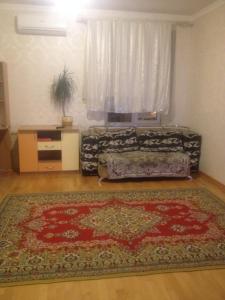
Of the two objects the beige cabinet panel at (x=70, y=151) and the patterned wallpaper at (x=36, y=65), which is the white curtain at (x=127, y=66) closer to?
the patterned wallpaper at (x=36, y=65)

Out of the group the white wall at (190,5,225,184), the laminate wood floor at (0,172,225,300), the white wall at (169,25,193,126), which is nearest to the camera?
the laminate wood floor at (0,172,225,300)

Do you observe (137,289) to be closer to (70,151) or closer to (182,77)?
(70,151)

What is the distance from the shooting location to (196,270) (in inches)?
87.7

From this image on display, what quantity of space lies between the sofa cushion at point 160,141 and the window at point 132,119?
544 mm

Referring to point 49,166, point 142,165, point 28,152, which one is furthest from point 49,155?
point 142,165

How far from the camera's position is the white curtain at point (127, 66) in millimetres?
4531

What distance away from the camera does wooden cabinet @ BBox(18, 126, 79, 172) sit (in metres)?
4.44

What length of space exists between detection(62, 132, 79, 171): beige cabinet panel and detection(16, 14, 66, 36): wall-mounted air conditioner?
1584mm

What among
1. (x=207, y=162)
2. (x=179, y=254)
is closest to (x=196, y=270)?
Result: (x=179, y=254)

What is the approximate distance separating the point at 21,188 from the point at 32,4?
2.69m

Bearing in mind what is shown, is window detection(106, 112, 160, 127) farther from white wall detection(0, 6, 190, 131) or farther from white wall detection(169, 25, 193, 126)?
white wall detection(0, 6, 190, 131)

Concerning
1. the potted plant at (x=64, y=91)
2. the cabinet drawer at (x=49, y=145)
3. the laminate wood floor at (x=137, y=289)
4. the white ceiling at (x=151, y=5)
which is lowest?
the laminate wood floor at (x=137, y=289)

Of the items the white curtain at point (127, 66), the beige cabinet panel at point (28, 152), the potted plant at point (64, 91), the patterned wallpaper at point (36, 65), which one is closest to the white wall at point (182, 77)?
the white curtain at point (127, 66)

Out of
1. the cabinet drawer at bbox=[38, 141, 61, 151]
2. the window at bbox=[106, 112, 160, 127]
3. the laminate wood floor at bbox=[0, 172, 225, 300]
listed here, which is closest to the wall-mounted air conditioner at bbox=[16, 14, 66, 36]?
the window at bbox=[106, 112, 160, 127]
